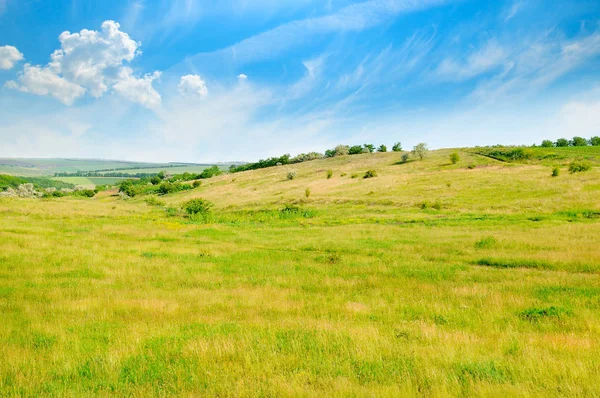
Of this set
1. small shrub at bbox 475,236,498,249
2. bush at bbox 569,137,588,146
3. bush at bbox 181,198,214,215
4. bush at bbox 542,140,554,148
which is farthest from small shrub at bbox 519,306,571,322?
bush at bbox 569,137,588,146

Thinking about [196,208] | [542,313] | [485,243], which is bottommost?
[196,208]

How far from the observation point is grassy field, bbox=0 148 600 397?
17.8 feet

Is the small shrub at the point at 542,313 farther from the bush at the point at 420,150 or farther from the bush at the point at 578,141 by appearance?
the bush at the point at 578,141

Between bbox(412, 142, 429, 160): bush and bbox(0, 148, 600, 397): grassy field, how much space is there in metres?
68.7

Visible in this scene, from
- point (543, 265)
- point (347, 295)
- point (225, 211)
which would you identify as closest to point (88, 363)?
point (347, 295)

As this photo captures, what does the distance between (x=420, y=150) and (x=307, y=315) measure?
91.4 m

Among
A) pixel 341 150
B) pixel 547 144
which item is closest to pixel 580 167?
pixel 341 150

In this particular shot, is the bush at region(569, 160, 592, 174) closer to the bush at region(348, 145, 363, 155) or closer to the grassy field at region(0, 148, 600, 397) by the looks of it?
the grassy field at region(0, 148, 600, 397)

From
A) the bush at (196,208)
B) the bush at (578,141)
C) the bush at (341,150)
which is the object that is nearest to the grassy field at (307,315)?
the bush at (196,208)

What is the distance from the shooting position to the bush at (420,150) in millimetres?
91750

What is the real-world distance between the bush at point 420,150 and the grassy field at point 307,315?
68.7m

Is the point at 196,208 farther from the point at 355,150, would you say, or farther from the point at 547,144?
the point at 547,144

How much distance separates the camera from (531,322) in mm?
8023

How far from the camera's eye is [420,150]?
9219 cm
